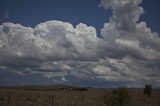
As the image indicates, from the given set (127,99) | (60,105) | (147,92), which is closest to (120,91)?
(127,99)

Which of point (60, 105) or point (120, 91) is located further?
point (60, 105)

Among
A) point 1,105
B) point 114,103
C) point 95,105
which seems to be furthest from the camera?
point 95,105

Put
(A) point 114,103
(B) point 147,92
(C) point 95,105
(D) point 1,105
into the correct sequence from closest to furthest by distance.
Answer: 1. (A) point 114,103
2. (D) point 1,105
3. (C) point 95,105
4. (B) point 147,92

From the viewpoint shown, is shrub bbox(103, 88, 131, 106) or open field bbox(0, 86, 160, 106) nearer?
shrub bbox(103, 88, 131, 106)

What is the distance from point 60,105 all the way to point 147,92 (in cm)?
4869

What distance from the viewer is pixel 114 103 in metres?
32.2

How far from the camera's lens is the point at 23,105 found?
135 feet

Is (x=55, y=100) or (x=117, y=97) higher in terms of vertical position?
(x=117, y=97)

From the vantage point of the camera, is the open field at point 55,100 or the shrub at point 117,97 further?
the open field at point 55,100

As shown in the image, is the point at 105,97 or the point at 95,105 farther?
the point at 95,105

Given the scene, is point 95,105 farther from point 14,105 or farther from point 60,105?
point 14,105

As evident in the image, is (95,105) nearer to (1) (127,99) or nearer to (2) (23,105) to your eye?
(2) (23,105)

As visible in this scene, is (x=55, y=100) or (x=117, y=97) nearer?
(x=117, y=97)

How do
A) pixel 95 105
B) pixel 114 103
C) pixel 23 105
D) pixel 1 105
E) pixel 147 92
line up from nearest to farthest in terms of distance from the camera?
pixel 114 103, pixel 1 105, pixel 23 105, pixel 95 105, pixel 147 92
